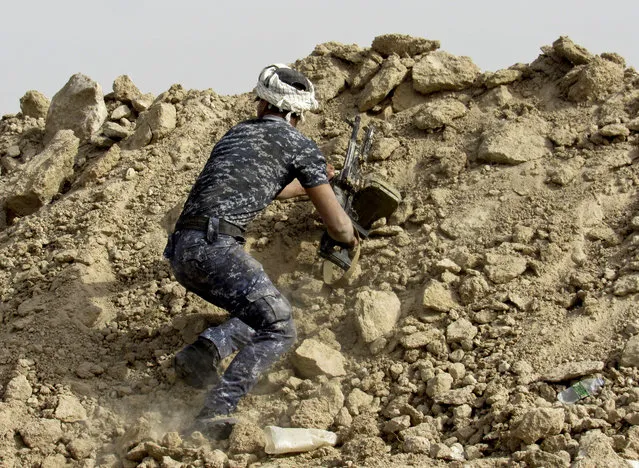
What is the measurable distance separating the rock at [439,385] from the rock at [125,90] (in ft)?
14.1

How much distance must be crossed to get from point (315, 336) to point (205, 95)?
292 cm

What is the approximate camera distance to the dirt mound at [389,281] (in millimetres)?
4746

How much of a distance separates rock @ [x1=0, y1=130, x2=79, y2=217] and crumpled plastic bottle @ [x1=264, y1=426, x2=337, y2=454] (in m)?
3.47

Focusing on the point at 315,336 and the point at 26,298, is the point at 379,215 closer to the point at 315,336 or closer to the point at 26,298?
the point at 315,336

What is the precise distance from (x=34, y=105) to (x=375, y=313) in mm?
4700

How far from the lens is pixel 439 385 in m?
4.91

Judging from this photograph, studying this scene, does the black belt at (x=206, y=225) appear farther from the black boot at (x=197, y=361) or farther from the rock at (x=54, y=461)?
the rock at (x=54, y=461)

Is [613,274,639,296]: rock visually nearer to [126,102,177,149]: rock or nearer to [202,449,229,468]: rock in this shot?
[202,449,229,468]: rock

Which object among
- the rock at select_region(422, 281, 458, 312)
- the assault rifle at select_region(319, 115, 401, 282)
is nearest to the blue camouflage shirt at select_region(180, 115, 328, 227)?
the assault rifle at select_region(319, 115, 401, 282)

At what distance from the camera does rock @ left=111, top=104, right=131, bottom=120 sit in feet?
26.1

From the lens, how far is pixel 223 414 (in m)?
4.82

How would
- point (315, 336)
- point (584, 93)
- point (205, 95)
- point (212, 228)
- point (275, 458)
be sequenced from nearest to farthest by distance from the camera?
1. point (275, 458)
2. point (212, 228)
3. point (315, 336)
4. point (584, 93)
5. point (205, 95)

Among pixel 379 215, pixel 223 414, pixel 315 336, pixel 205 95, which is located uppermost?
pixel 205 95

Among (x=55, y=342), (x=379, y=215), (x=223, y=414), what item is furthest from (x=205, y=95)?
(x=223, y=414)
